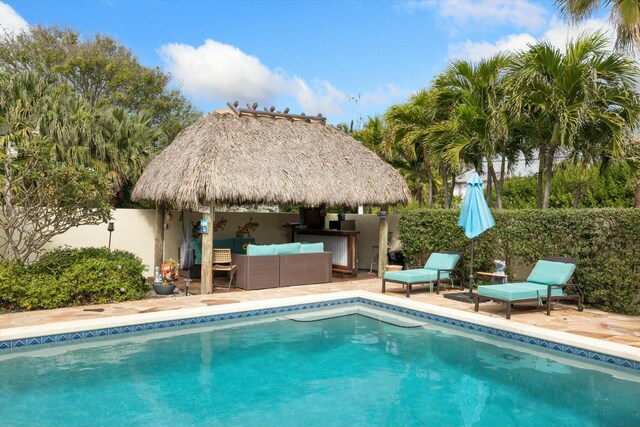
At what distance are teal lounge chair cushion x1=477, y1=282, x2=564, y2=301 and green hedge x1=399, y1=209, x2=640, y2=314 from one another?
0.90m

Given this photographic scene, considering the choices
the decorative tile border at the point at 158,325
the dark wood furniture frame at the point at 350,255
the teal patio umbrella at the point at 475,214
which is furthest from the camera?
the dark wood furniture frame at the point at 350,255

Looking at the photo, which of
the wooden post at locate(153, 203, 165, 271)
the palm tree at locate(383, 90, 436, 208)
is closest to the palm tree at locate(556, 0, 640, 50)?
the palm tree at locate(383, 90, 436, 208)

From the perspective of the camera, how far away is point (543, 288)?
27.4ft

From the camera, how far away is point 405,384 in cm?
579

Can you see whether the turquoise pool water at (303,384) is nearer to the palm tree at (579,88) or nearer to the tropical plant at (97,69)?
the palm tree at (579,88)

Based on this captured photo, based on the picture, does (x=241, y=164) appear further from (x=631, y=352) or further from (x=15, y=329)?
(x=631, y=352)

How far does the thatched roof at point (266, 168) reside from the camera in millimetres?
10266

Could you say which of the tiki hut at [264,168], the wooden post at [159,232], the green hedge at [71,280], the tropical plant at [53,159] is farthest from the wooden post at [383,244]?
the tropical plant at [53,159]

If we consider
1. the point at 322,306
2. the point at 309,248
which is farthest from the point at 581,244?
the point at 309,248

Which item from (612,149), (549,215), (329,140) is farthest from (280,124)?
(612,149)

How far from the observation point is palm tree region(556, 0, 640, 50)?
10.0 metres

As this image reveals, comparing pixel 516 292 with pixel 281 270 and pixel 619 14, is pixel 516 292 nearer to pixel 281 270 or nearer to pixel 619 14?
pixel 281 270

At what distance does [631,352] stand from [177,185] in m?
8.19

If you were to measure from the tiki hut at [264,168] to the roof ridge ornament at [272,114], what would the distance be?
0.03 meters
